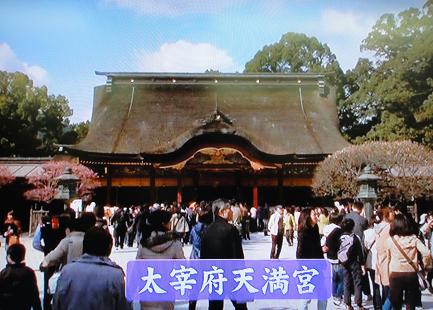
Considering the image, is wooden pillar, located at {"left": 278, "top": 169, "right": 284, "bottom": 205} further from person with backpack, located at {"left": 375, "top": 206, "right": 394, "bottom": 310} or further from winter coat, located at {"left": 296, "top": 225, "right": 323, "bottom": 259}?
winter coat, located at {"left": 296, "top": 225, "right": 323, "bottom": 259}

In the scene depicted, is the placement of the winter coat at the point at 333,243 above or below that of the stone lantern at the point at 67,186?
below

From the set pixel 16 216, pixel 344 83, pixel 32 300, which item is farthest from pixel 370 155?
pixel 32 300

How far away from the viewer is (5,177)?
5605mm

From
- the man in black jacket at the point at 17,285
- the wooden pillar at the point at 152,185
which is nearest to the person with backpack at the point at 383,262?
the man in black jacket at the point at 17,285

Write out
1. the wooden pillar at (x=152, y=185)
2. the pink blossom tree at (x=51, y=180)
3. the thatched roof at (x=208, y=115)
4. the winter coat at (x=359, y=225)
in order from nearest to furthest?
1. the winter coat at (x=359, y=225)
2. the pink blossom tree at (x=51, y=180)
3. the thatched roof at (x=208, y=115)
4. the wooden pillar at (x=152, y=185)

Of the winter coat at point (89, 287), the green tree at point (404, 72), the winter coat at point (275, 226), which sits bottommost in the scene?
the winter coat at point (89, 287)

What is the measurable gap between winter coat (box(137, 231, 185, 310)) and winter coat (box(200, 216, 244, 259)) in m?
0.46

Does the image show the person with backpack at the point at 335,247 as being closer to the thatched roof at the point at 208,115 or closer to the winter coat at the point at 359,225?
the winter coat at the point at 359,225

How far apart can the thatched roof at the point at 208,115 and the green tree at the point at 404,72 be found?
11.5 ft

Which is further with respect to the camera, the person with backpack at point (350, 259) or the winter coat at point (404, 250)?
the person with backpack at point (350, 259)

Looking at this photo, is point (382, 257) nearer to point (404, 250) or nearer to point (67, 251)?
point (404, 250)

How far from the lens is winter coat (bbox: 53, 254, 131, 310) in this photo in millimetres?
1864

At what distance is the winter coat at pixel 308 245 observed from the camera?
3387 mm

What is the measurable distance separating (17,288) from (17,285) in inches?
0.6
